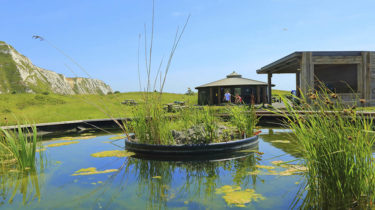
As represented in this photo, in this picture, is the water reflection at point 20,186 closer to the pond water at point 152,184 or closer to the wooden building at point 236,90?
the pond water at point 152,184

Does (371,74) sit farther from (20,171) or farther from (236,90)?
(20,171)

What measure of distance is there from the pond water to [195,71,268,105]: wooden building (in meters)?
16.3

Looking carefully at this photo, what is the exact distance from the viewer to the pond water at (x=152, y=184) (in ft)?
9.59

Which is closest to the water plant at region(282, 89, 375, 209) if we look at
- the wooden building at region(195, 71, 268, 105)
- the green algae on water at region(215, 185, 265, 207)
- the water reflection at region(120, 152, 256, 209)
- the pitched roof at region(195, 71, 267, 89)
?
the green algae on water at region(215, 185, 265, 207)

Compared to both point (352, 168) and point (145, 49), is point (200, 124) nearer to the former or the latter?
point (145, 49)

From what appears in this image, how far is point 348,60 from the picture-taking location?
1315cm

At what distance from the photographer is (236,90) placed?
22.2m

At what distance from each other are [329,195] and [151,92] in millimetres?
3847

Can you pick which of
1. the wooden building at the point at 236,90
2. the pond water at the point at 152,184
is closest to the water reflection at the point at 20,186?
the pond water at the point at 152,184

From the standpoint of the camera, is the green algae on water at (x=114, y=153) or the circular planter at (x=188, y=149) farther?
the green algae on water at (x=114, y=153)

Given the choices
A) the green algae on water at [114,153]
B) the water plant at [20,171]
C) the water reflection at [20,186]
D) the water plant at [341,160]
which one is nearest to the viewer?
the water plant at [341,160]

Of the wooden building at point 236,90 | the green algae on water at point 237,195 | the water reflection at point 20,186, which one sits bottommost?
the water reflection at point 20,186

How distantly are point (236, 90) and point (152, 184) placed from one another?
63.7ft

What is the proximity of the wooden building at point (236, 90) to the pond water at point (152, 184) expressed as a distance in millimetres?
16304
